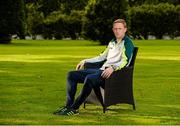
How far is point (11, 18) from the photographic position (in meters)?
61.0

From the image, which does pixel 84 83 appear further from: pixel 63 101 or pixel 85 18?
pixel 85 18

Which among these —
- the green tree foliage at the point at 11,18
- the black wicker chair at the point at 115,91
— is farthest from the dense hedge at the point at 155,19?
the black wicker chair at the point at 115,91

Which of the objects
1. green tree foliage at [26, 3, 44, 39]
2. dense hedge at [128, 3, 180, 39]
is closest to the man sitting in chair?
dense hedge at [128, 3, 180, 39]

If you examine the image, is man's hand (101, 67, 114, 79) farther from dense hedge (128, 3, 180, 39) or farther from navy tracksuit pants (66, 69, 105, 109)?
dense hedge (128, 3, 180, 39)

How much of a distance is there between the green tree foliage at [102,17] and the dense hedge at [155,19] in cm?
1746

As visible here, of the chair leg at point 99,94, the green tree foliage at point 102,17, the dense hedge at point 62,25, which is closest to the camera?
the chair leg at point 99,94

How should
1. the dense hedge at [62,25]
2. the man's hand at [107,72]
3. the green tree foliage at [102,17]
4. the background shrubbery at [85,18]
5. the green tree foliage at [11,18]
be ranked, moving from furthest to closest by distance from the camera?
the dense hedge at [62,25] → the green tree foliage at [11,18] → the background shrubbery at [85,18] → the green tree foliage at [102,17] → the man's hand at [107,72]

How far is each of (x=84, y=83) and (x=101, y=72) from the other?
358mm

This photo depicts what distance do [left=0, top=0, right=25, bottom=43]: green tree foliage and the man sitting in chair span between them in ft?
162

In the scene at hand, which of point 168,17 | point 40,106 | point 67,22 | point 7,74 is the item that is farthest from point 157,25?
point 40,106

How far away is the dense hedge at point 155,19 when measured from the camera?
252ft

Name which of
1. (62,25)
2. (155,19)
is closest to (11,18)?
(62,25)

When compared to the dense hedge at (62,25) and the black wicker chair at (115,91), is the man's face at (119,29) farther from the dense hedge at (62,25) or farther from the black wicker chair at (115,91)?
the dense hedge at (62,25)

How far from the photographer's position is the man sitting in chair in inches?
414
